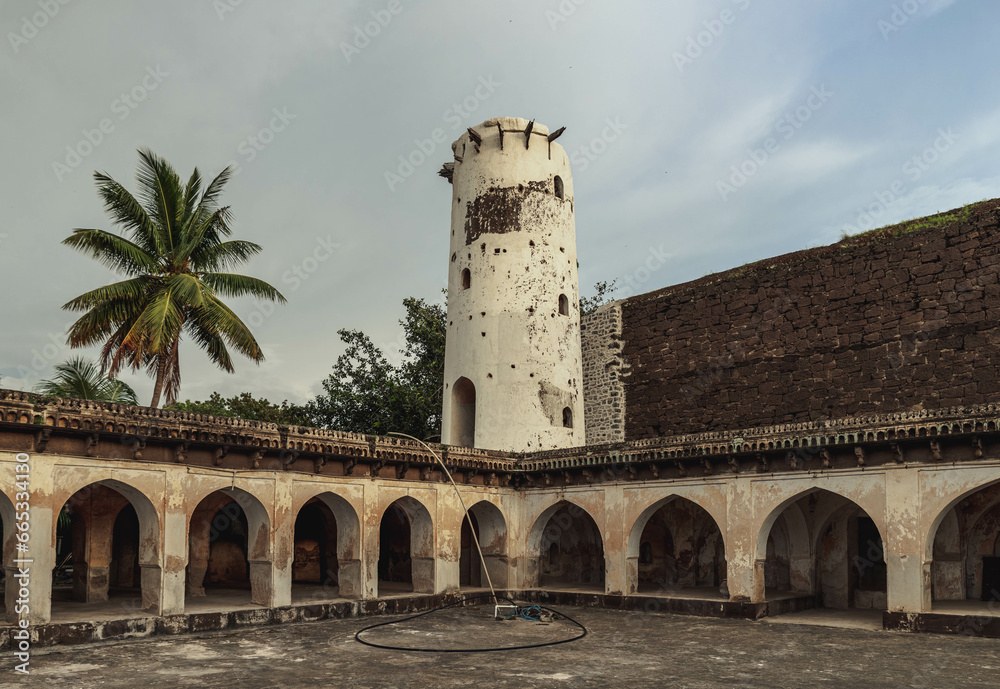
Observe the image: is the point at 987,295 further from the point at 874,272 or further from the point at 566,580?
the point at 566,580

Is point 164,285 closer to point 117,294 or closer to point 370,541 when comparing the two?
point 117,294

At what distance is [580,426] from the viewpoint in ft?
75.8

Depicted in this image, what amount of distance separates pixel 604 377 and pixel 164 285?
11.5 metres

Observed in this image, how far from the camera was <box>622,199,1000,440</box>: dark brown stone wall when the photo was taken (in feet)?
57.4

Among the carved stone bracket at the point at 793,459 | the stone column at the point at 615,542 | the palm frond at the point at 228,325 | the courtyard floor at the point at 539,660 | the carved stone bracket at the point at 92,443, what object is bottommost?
the courtyard floor at the point at 539,660

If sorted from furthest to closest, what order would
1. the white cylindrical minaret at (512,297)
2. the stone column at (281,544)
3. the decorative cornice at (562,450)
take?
the white cylindrical minaret at (512,297) < the stone column at (281,544) < the decorative cornice at (562,450)

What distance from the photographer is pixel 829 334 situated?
19.4m

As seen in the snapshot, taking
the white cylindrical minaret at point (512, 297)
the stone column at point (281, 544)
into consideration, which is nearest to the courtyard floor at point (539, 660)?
the stone column at point (281, 544)

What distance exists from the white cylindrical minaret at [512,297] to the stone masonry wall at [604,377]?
0.81 m

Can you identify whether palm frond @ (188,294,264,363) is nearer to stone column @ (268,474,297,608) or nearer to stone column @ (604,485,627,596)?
stone column @ (268,474,297,608)

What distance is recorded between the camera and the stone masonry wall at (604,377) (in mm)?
23406

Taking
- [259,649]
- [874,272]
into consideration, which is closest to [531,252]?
Answer: [874,272]

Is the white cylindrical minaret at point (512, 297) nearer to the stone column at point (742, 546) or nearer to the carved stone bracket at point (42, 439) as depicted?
the stone column at point (742, 546)

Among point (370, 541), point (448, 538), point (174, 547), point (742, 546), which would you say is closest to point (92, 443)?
point (174, 547)
